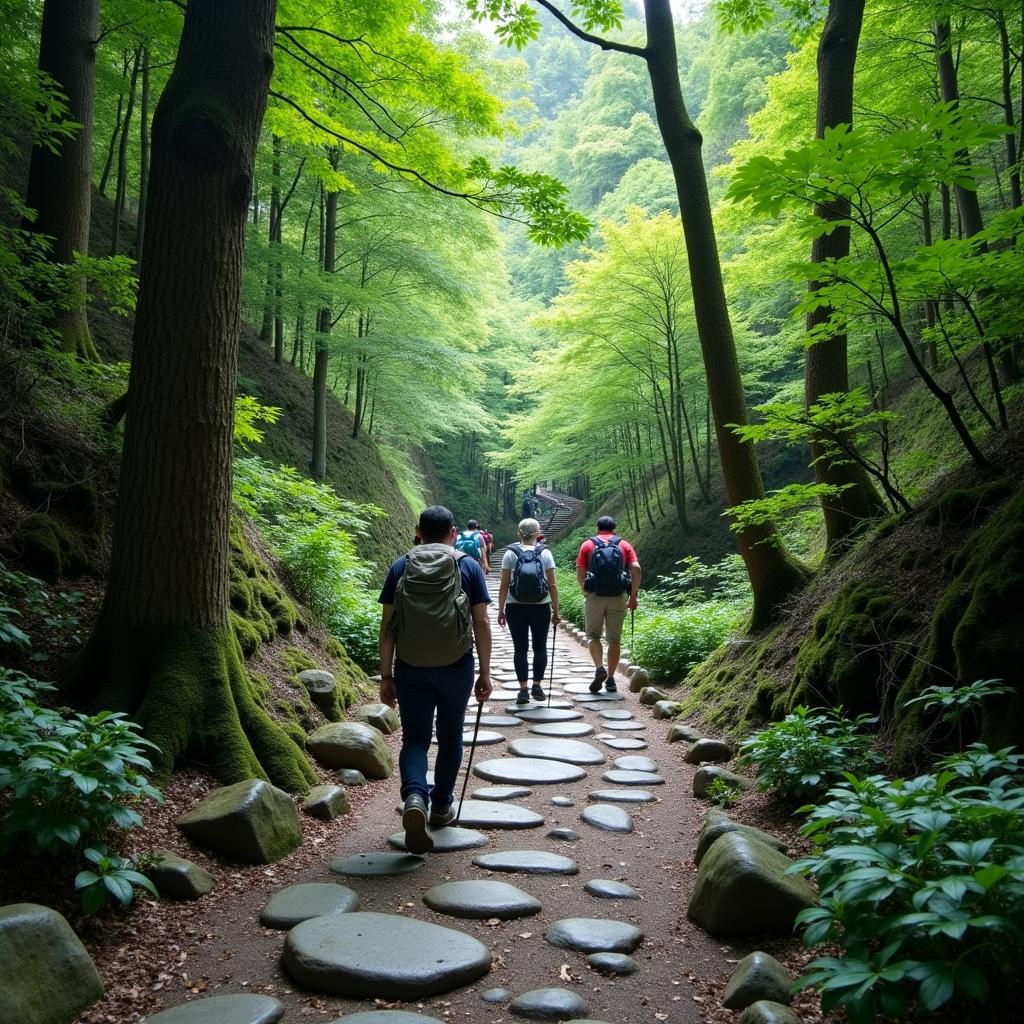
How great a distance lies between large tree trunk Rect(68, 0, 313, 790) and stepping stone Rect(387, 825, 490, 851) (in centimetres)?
74

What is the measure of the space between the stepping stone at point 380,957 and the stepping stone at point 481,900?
0.80 feet

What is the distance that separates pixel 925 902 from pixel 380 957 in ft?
5.66

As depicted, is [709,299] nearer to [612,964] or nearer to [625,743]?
[625,743]

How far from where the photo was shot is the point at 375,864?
10.6 ft

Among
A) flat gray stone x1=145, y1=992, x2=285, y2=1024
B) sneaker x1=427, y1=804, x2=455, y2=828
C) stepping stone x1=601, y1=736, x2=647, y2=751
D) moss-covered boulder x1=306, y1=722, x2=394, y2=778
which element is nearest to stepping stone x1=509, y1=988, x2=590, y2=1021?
flat gray stone x1=145, y1=992, x2=285, y2=1024

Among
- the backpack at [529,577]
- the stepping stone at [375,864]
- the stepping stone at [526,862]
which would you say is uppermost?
the backpack at [529,577]

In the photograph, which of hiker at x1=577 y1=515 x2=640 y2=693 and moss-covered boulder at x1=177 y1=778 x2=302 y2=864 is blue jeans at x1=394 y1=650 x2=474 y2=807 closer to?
moss-covered boulder at x1=177 y1=778 x2=302 y2=864

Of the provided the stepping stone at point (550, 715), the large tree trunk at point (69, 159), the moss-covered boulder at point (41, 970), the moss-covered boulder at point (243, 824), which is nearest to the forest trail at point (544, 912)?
the moss-covered boulder at point (243, 824)

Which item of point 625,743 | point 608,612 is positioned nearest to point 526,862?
point 625,743

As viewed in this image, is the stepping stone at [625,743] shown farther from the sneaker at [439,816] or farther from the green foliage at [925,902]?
the green foliage at [925,902]

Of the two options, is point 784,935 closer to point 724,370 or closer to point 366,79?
point 724,370

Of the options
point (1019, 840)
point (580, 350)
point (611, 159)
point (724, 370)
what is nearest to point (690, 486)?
point (580, 350)

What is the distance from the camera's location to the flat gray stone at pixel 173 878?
2719mm

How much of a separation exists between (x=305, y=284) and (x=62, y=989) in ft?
38.6
